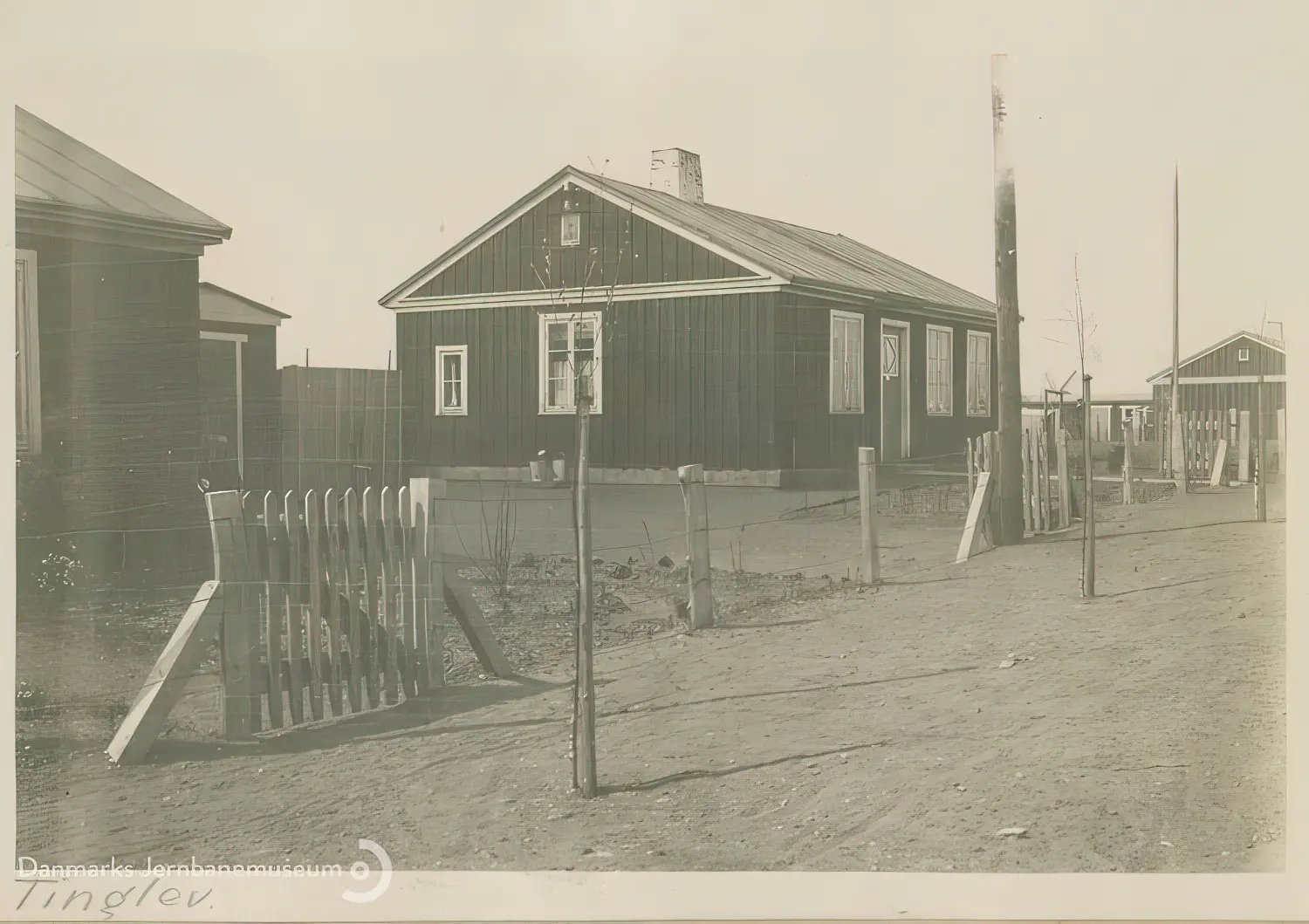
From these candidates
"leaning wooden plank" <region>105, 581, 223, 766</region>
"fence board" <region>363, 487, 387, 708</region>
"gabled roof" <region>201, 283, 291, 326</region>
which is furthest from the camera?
"gabled roof" <region>201, 283, 291, 326</region>

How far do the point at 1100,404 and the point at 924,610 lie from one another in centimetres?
96

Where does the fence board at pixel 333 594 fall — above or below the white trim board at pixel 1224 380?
below

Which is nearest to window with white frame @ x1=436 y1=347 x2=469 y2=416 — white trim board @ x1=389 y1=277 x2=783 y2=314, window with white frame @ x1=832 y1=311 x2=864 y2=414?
white trim board @ x1=389 y1=277 x2=783 y2=314

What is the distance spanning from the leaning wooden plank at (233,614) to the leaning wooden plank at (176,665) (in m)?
0.04

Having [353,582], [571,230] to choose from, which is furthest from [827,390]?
[353,582]

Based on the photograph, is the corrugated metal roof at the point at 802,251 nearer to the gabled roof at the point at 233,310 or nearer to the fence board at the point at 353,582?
the gabled roof at the point at 233,310

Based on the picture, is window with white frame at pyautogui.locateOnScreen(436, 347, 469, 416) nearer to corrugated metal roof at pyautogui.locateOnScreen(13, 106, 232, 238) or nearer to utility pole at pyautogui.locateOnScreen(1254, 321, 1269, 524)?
corrugated metal roof at pyautogui.locateOnScreen(13, 106, 232, 238)

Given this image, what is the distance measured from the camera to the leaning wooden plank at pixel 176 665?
10.2 ft

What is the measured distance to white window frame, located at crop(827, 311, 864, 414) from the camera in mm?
3760

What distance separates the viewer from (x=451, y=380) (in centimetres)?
352

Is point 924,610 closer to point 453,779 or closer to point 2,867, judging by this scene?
point 453,779

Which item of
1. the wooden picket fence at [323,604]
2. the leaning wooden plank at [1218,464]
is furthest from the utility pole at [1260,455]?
the wooden picket fence at [323,604]

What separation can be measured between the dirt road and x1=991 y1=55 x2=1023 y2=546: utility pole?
1.39ft

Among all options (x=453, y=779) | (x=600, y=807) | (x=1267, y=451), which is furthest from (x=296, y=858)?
(x=1267, y=451)
